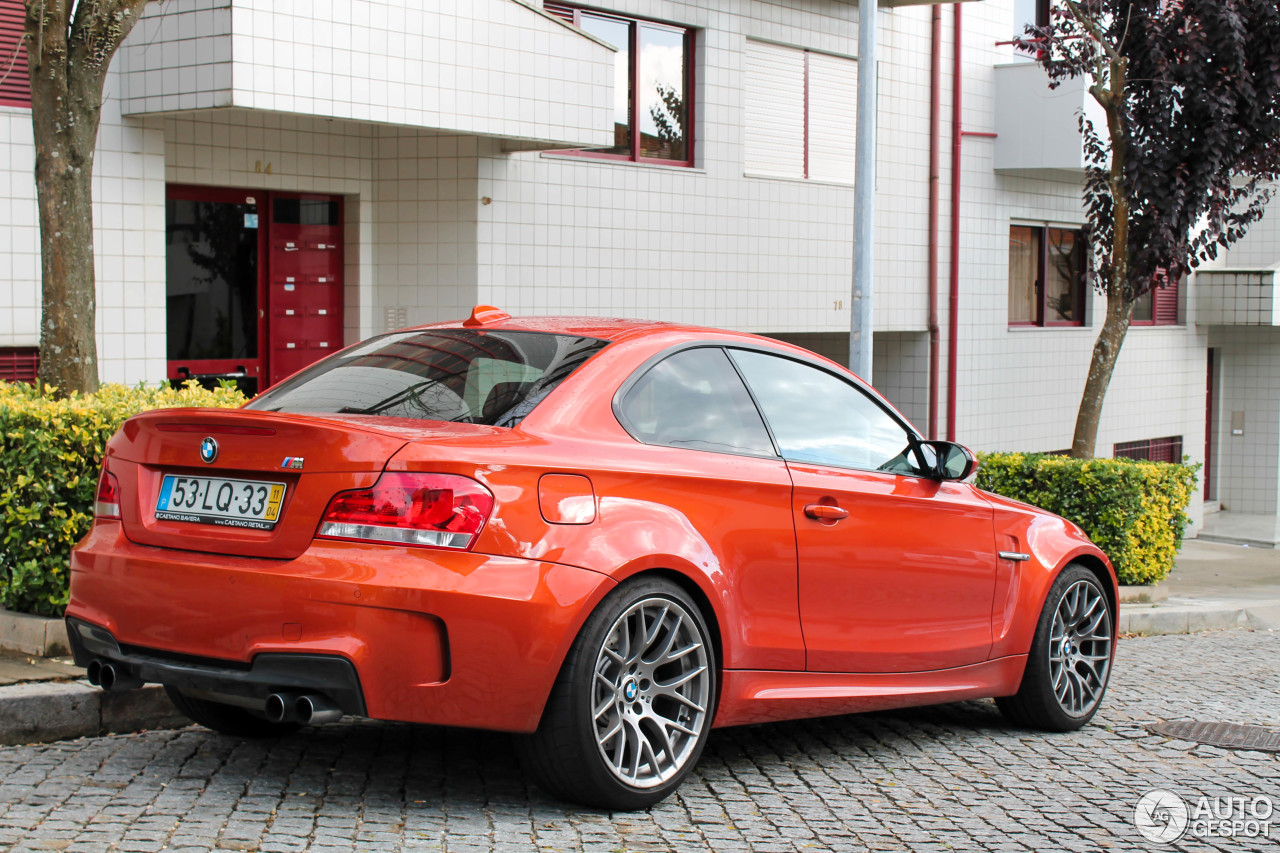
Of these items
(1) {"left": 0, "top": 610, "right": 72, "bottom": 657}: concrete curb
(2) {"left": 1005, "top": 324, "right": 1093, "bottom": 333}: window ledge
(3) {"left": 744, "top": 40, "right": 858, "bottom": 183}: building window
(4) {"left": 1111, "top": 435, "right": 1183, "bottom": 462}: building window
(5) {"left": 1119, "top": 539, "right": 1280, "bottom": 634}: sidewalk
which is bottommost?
(5) {"left": 1119, "top": 539, "right": 1280, "bottom": 634}: sidewalk

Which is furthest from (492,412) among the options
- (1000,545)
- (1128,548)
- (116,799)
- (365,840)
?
(1128,548)

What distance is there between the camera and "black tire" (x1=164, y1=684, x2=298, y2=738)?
517 centimetres

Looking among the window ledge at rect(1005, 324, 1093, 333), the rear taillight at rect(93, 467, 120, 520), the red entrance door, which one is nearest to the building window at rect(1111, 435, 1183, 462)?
the window ledge at rect(1005, 324, 1093, 333)

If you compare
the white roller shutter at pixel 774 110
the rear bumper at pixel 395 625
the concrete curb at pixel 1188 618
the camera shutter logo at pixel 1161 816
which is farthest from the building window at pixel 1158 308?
the rear bumper at pixel 395 625

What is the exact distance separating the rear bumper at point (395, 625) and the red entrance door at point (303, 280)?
7921 mm

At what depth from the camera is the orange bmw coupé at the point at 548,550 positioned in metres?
4.18

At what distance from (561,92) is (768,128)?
4000mm

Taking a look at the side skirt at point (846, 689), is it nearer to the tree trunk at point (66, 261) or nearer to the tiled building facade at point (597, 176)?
the tree trunk at point (66, 261)

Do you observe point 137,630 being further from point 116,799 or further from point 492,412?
point 492,412

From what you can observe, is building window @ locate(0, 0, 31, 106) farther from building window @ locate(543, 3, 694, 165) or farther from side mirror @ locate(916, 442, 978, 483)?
side mirror @ locate(916, 442, 978, 483)

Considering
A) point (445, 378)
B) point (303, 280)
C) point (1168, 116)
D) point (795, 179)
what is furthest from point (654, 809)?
point (795, 179)

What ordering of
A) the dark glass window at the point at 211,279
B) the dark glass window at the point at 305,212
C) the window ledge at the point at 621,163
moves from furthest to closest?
the window ledge at the point at 621,163, the dark glass window at the point at 305,212, the dark glass window at the point at 211,279

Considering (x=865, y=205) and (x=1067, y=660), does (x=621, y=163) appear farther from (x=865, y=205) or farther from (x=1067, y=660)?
(x=1067, y=660)

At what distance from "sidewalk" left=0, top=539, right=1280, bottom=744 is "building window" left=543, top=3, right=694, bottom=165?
5871 mm
